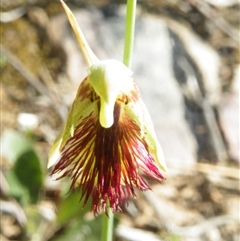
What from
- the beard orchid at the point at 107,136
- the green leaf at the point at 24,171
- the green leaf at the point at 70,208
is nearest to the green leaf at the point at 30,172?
the green leaf at the point at 24,171

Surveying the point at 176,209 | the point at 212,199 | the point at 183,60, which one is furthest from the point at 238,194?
the point at 183,60

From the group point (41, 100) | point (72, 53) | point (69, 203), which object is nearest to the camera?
point (69, 203)

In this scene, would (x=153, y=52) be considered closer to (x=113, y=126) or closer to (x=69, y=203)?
(x=69, y=203)

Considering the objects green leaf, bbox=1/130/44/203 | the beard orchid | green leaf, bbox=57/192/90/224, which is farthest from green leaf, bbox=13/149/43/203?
the beard orchid

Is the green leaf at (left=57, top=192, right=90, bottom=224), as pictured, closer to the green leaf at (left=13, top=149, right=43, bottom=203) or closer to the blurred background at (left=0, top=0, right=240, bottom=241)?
the blurred background at (left=0, top=0, right=240, bottom=241)

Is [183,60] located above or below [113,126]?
above
